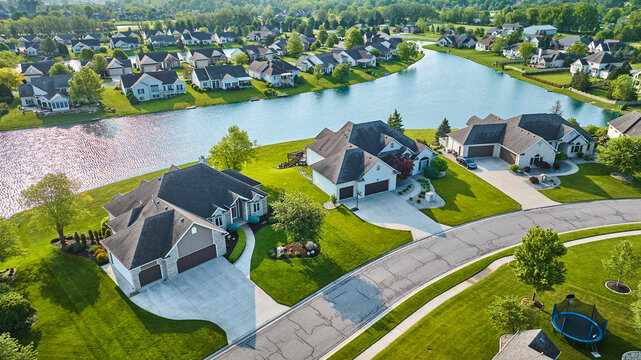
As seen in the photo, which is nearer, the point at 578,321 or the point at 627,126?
the point at 578,321

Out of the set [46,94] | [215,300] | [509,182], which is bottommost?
[215,300]

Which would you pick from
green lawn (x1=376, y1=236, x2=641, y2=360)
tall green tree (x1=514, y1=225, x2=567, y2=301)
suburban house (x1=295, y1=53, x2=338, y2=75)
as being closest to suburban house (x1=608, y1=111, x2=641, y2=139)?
green lawn (x1=376, y1=236, x2=641, y2=360)

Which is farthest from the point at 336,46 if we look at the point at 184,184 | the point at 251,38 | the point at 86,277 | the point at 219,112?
the point at 86,277

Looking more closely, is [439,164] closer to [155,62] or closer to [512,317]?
[512,317]

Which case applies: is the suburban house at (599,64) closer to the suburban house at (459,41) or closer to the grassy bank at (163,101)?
the grassy bank at (163,101)

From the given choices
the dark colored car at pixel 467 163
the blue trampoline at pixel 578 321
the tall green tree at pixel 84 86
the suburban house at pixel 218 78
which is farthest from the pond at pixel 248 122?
the blue trampoline at pixel 578 321

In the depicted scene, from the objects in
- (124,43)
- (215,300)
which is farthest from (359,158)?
(124,43)

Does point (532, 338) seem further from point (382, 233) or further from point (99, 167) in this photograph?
point (99, 167)
